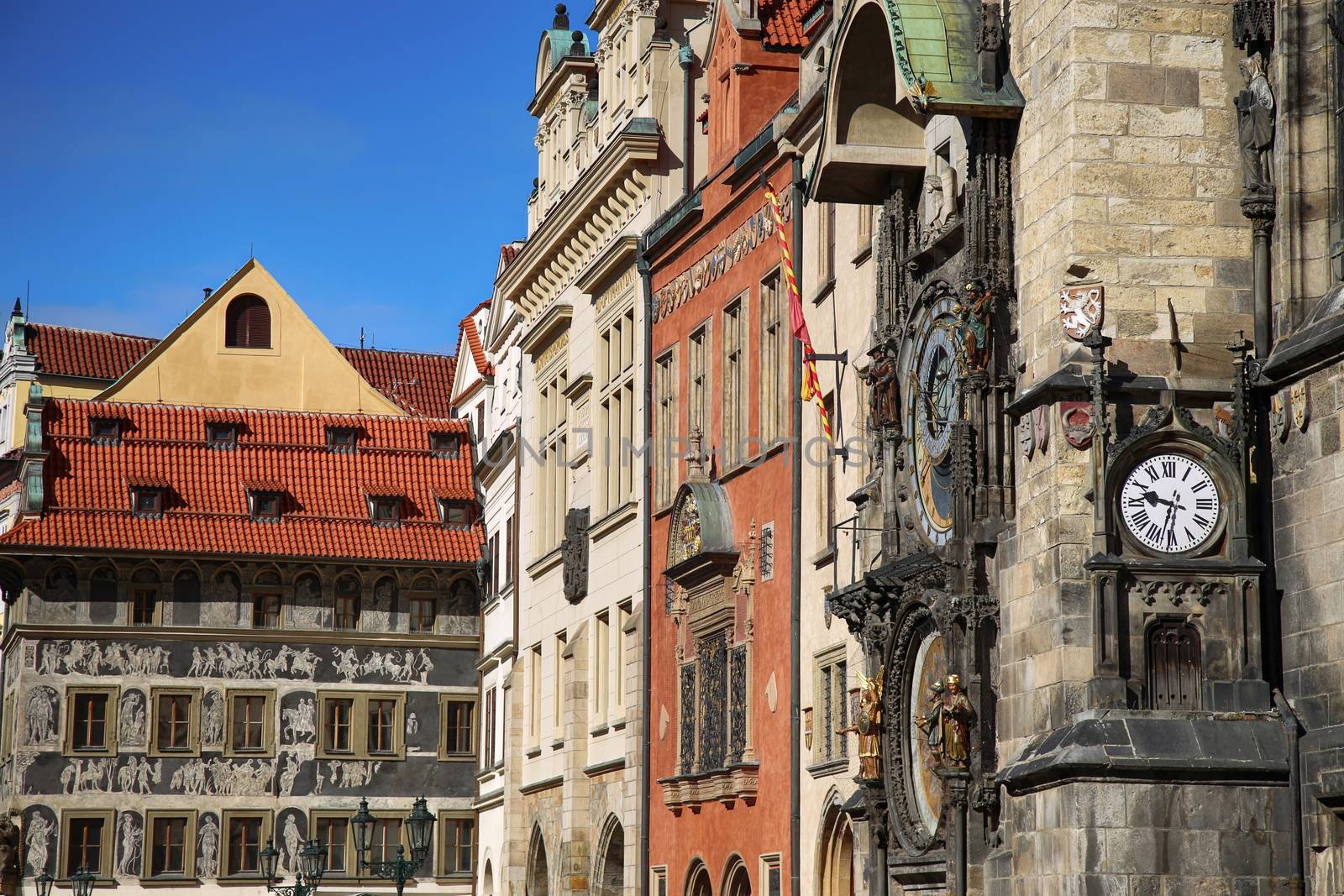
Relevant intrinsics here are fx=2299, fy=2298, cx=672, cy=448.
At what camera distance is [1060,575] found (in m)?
14.7

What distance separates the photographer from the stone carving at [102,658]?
49.9m

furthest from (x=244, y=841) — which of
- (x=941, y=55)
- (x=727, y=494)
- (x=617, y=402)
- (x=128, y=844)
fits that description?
(x=941, y=55)

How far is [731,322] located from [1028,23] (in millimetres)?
13964

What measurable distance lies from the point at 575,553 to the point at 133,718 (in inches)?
656

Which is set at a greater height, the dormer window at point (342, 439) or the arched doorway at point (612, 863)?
the dormer window at point (342, 439)

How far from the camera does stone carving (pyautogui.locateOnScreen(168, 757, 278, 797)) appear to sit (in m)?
50.1

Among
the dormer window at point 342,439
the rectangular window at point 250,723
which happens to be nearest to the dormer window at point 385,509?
the dormer window at point 342,439

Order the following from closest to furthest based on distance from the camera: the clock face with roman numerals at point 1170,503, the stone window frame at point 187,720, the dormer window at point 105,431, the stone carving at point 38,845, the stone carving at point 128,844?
the clock face with roman numerals at point 1170,503 < the stone carving at point 38,845 < the stone carving at point 128,844 < the stone window frame at point 187,720 < the dormer window at point 105,431

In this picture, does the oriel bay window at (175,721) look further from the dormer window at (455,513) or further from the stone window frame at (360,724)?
the dormer window at (455,513)

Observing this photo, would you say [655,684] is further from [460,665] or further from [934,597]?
[460,665]

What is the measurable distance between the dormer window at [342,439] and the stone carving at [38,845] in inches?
432

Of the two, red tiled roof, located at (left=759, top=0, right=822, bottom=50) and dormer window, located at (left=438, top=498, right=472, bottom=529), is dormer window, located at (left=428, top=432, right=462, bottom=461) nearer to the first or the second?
dormer window, located at (left=438, top=498, right=472, bottom=529)

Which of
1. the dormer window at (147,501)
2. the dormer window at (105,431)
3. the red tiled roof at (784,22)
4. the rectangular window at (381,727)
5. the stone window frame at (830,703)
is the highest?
the red tiled roof at (784,22)

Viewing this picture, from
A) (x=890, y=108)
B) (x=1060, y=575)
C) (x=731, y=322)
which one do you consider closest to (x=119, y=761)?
(x=731, y=322)
